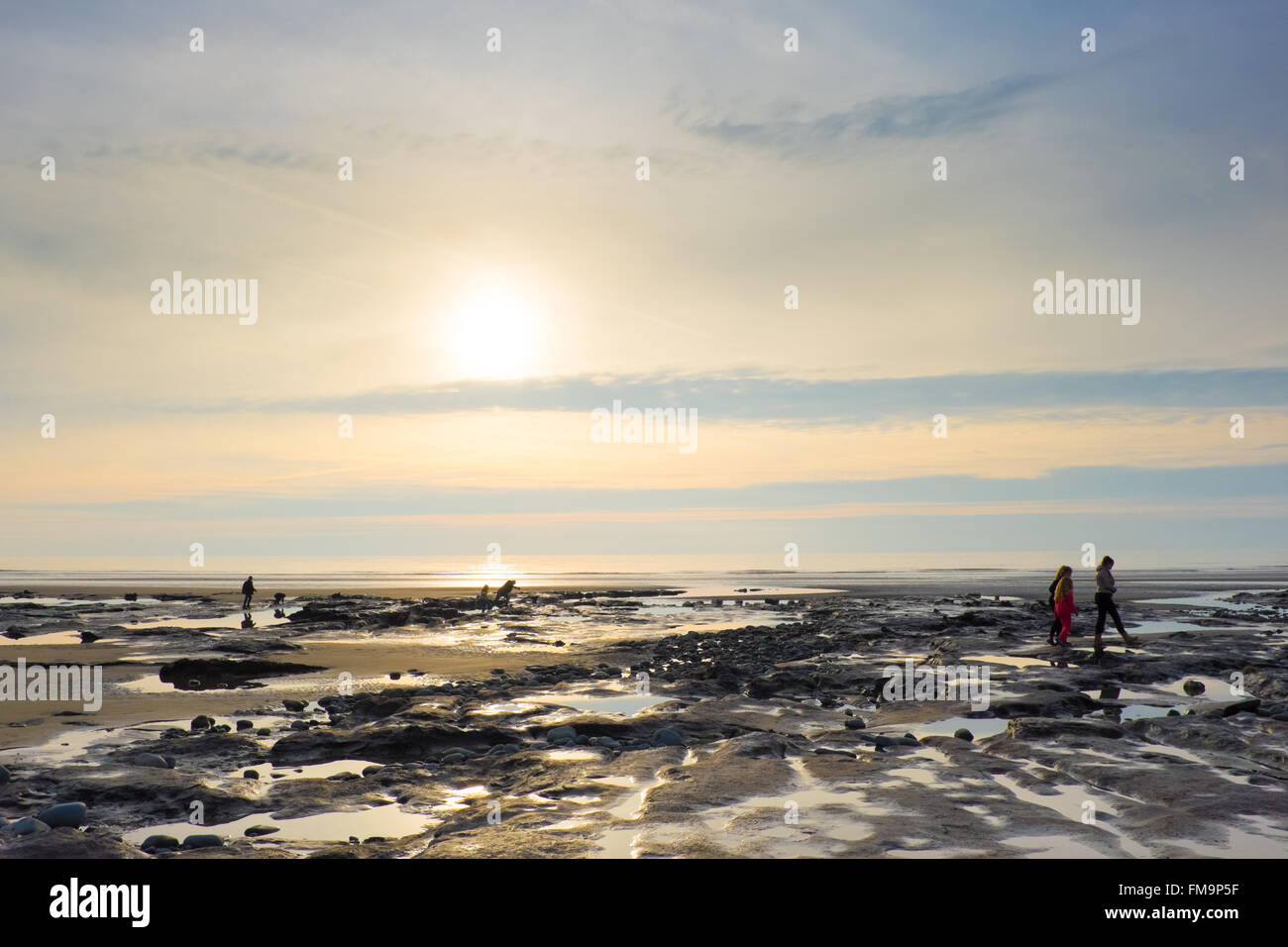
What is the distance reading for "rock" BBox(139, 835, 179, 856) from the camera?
22.9ft

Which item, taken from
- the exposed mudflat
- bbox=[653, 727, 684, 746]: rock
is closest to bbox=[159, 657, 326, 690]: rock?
the exposed mudflat

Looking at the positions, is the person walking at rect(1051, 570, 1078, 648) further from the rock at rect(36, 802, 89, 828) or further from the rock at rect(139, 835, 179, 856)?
the rock at rect(36, 802, 89, 828)

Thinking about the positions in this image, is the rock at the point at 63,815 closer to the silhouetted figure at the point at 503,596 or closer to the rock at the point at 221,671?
the rock at the point at 221,671

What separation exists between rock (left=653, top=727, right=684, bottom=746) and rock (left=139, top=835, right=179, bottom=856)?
6097 mm

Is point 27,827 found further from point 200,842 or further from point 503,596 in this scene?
point 503,596

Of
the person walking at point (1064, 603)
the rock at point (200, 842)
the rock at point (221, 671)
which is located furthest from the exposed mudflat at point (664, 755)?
the person walking at point (1064, 603)

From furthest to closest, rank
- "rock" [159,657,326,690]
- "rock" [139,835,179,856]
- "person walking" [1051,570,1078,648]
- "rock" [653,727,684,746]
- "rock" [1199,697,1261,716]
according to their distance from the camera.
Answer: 1. "person walking" [1051,570,1078,648]
2. "rock" [159,657,326,690]
3. "rock" [1199,697,1261,716]
4. "rock" [653,727,684,746]
5. "rock" [139,835,179,856]

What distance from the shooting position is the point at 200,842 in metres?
7.04

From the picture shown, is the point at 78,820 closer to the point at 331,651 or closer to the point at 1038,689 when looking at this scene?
the point at 1038,689

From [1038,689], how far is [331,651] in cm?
1941

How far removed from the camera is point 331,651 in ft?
82.1

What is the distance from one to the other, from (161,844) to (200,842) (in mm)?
327
